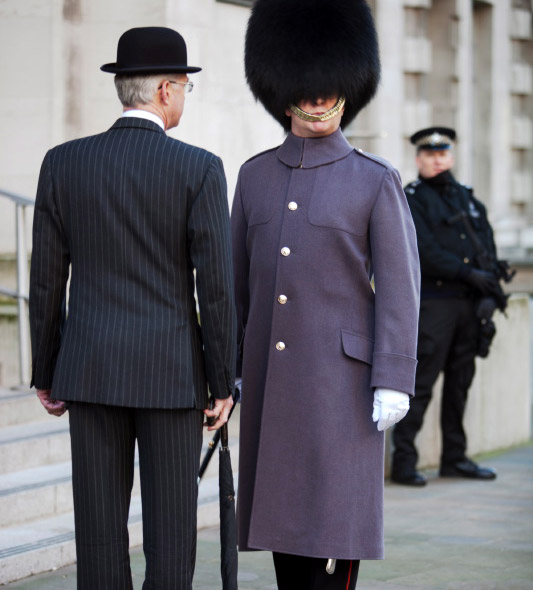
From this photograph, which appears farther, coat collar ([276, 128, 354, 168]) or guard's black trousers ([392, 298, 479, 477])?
guard's black trousers ([392, 298, 479, 477])

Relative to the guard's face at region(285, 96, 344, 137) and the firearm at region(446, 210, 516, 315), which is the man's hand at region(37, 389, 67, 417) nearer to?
the guard's face at region(285, 96, 344, 137)

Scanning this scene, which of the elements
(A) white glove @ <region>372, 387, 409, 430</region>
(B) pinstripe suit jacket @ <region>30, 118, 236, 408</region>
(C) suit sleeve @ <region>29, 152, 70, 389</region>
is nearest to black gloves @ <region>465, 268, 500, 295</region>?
(A) white glove @ <region>372, 387, 409, 430</region>

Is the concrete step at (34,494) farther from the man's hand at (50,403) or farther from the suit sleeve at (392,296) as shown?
the suit sleeve at (392,296)

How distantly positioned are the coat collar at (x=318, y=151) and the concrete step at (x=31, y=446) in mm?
2541

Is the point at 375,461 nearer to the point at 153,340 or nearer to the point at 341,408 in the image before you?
the point at 341,408

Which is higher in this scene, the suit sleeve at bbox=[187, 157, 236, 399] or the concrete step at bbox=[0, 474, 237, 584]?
the suit sleeve at bbox=[187, 157, 236, 399]

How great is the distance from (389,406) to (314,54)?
104 centimetres

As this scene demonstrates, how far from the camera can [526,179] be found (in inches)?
570

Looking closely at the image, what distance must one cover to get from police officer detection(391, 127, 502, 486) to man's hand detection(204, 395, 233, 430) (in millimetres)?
3678

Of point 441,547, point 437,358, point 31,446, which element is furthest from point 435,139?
point 31,446

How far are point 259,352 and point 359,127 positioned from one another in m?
7.65

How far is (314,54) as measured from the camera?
410 centimetres

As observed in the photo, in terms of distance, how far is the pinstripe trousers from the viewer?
379cm

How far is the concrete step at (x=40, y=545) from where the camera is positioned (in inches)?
205
